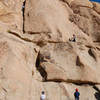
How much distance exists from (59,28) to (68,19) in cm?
297

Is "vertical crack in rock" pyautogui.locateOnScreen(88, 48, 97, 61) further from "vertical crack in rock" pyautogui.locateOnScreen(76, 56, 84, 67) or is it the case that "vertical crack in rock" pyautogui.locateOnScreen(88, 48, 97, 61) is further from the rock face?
"vertical crack in rock" pyautogui.locateOnScreen(76, 56, 84, 67)

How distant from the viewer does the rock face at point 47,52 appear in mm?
11640

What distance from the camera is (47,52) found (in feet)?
47.7

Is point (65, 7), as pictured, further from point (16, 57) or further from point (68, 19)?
point (16, 57)

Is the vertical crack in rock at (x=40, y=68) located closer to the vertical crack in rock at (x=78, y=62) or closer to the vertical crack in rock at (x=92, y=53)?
the vertical crack in rock at (x=78, y=62)

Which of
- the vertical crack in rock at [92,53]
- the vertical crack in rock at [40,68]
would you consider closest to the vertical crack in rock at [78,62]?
the vertical crack in rock at [92,53]

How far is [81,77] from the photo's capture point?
44.7ft

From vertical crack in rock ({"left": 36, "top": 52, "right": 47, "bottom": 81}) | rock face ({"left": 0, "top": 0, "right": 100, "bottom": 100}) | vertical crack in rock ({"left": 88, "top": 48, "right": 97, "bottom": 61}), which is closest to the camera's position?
rock face ({"left": 0, "top": 0, "right": 100, "bottom": 100})

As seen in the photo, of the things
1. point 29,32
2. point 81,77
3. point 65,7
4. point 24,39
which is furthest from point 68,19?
point 81,77

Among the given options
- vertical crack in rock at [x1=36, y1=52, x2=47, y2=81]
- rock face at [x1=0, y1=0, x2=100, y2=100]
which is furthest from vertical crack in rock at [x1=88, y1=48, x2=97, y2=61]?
vertical crack in rock at [x1=36, y1=52, x2=47, y2=81]

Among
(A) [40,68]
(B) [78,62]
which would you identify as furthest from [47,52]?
(B) [78,62]

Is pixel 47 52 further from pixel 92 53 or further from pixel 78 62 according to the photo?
pixel 92 53

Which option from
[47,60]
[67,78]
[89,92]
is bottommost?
[89,92]

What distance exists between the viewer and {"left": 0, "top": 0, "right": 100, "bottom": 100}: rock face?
38.2 ft
